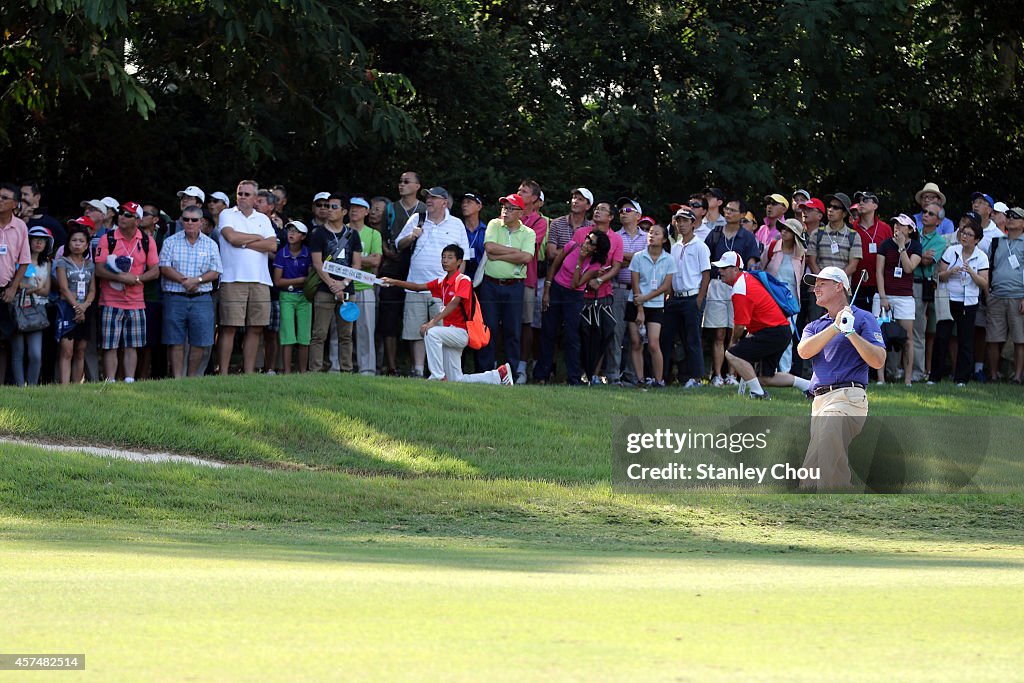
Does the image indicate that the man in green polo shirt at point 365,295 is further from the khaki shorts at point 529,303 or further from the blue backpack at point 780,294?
the blue backpack at point 780,294

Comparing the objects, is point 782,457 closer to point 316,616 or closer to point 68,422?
point 68,422

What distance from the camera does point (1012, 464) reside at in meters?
15.1

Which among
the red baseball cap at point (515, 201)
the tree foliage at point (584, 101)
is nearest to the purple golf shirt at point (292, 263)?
the red baseball cap at point (515, 201)

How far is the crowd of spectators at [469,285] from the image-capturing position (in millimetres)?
16812

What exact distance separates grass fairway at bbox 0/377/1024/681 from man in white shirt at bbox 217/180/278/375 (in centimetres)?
170

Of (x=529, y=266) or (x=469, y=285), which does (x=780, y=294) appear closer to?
(x=529, y=266)

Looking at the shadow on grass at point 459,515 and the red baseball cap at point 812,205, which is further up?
the red baseball cap at point 812,205

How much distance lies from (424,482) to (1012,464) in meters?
6.02

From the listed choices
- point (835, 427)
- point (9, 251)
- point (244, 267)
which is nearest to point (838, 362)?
point (835, 427)

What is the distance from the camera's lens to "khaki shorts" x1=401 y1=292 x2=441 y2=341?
18.0 metres

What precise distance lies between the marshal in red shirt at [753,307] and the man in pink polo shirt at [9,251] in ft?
25.3

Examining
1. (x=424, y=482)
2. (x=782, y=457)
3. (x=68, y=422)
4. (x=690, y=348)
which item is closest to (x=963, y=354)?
(x=690, y=348)

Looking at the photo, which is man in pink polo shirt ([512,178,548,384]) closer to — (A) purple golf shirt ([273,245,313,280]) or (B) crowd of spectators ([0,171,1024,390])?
(B) crowd of spectators ([0,171,1024,390])

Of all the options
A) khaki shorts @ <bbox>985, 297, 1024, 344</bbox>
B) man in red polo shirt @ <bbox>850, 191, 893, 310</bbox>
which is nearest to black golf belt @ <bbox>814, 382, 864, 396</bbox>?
man in red polo shirt @ <bbox>850, 191, 893, 310</bbox>
